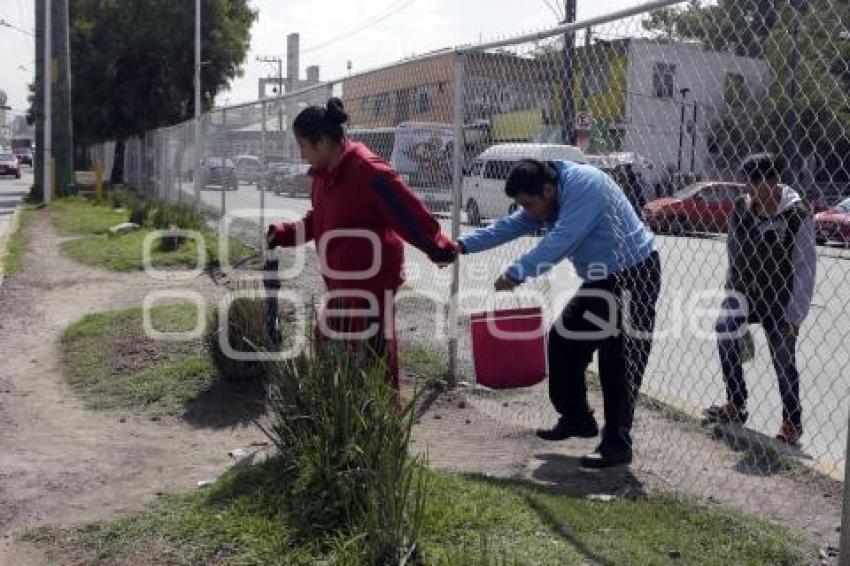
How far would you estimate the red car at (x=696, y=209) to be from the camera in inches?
181

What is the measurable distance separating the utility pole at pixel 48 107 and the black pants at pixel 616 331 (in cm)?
2411

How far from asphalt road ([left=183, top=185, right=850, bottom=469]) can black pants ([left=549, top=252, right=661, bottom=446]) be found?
0.51m

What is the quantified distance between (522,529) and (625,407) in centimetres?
125

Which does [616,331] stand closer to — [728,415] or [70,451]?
[728,415]

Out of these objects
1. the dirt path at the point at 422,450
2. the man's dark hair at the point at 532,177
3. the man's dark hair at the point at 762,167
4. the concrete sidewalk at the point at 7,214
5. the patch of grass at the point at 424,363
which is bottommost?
the concrete sidewalk at the point at 7,214

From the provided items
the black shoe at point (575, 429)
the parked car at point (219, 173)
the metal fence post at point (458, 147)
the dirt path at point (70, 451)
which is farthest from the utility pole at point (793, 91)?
the parked car at point (219, 173)

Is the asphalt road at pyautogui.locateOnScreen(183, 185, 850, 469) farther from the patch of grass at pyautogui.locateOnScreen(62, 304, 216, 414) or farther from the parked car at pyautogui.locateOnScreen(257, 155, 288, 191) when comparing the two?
the parked car at pyautogui.locateOnScreen(257, 155, 288, 191)

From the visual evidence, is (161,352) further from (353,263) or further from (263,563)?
(263,563)

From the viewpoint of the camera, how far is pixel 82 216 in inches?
851

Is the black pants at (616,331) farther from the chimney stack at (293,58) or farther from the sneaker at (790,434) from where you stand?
the chimney stack at (293,58)

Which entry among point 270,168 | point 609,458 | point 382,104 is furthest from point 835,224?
point 270,168

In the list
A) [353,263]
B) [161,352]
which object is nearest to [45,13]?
[161,352]

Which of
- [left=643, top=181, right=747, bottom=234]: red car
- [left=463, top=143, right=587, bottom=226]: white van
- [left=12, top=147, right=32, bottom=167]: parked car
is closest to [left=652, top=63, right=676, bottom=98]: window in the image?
[left=643, top=181, right=747, bottom=234]: red car

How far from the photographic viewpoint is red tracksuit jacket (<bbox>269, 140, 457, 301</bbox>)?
4.62 m
